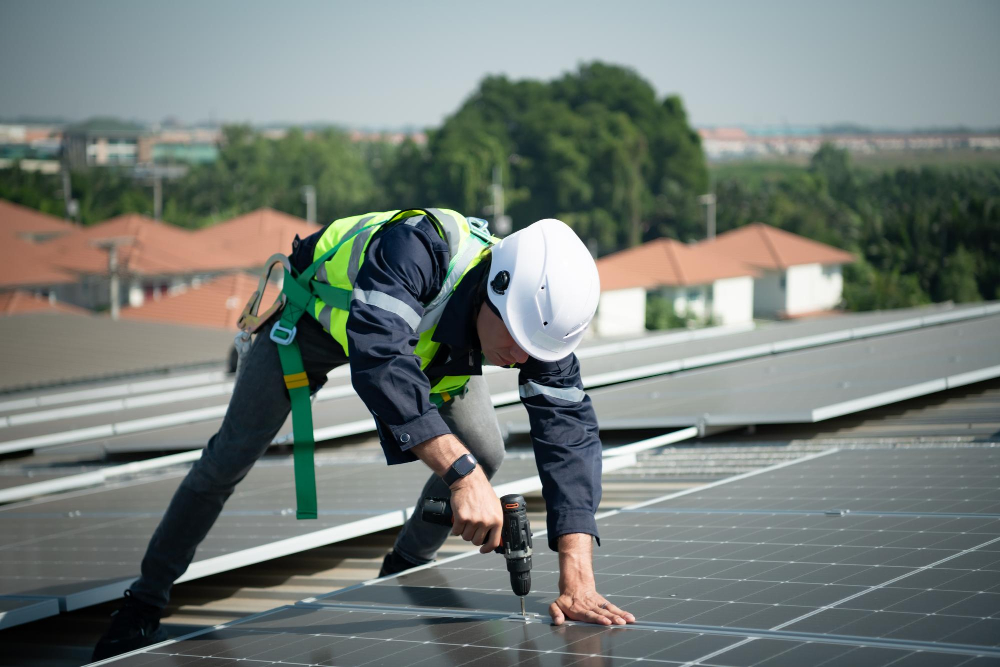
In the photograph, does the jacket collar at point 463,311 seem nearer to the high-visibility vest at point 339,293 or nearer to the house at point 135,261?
the high-visibility vest at point 339,293

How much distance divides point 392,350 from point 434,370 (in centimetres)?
61

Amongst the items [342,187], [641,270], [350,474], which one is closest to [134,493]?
[350,474]

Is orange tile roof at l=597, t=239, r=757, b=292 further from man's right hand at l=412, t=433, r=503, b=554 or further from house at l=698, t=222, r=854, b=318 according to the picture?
man's right hand at l=412, t=433, r=503, b=554

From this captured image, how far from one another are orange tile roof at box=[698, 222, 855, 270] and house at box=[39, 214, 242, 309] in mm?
27152

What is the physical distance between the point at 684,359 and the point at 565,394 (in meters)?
7.80

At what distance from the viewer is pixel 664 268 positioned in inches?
2264

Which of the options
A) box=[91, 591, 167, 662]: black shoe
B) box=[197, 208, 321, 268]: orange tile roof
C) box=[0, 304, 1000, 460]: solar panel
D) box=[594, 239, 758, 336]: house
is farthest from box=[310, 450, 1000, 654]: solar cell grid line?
box=[197, 208, 321, 268]: orange tile roof

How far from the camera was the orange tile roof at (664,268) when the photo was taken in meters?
55.9

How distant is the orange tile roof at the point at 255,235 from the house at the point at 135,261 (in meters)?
2.37

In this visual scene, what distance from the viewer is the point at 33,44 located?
148m

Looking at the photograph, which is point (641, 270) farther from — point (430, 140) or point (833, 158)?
point (833, 158)

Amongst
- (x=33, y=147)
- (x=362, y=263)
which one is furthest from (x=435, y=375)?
(x=33, y=147)

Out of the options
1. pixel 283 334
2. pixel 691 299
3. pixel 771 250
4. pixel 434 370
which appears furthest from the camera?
pixel 771 250

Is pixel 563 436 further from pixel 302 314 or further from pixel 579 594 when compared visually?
pixel 302 314
